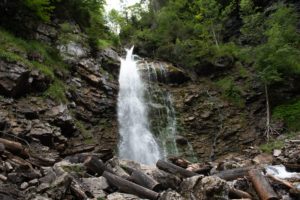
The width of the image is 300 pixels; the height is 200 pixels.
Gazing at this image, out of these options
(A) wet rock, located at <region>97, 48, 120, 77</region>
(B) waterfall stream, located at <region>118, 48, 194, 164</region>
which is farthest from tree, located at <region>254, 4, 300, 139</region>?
(A) wet rock, located at <region>97, 48, 120, 77</region>

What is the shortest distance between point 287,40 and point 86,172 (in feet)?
57.7

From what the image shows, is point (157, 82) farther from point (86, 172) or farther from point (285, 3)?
point (86, 172)

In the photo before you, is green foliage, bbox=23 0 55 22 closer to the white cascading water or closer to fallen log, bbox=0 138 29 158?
the white cascading water

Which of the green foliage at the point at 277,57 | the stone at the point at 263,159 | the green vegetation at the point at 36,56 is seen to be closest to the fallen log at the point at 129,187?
the green vegetation at the point at 36,56

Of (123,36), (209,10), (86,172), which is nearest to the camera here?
(86,172)

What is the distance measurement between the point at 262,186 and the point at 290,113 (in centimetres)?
1210

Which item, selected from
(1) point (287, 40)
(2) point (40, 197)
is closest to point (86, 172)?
(2) point (40, 197)

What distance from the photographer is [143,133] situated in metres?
20.1

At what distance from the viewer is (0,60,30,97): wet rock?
45.4ft

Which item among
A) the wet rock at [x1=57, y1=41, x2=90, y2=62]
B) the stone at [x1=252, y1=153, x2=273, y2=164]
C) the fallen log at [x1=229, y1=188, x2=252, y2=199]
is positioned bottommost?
the fallen log at [x1=229, y1=188, x2=252, y2=199]

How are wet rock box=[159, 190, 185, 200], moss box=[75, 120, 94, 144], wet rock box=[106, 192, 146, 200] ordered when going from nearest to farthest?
1. wet rock box=[159, 190, 185, 200]
2. wet rock box=[106, 192, 146, 200]
3. moss box=[75, 120, 94, 144]

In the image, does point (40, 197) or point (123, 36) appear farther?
point (123, 36)

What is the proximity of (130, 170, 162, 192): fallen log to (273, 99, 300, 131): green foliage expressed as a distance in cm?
1287

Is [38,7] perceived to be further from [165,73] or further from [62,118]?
[165,73]
